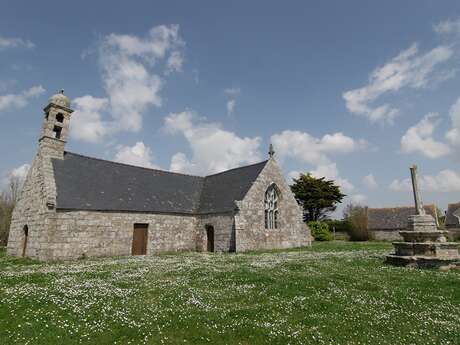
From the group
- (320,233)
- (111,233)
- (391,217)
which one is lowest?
(320,233)

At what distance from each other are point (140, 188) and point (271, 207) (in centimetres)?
1039

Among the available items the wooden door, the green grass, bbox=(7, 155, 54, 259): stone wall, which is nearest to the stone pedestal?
the green grass

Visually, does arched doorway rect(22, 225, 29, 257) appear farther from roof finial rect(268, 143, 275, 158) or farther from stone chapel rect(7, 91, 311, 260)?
roof finial rect(268, 143, 275, 158)

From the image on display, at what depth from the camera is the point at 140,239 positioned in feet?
63.2

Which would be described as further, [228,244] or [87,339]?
[228,244]

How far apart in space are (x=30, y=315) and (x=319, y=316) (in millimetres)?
5826

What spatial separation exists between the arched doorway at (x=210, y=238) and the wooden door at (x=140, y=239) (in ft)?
15.5

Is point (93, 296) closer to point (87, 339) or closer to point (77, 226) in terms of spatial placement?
point (87, 339)

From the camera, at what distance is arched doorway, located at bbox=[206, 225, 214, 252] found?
21688mm

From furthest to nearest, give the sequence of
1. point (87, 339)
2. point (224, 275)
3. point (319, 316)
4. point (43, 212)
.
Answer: point (43, 212) → point (224, 275) → point (319, 316) → point (87, 339)

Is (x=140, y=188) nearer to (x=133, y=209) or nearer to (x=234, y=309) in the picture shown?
(x=133, y=209)

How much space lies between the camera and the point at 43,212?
52.5 feet

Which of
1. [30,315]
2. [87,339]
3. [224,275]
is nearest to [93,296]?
[30,315]

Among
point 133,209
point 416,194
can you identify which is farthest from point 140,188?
point 416,194
